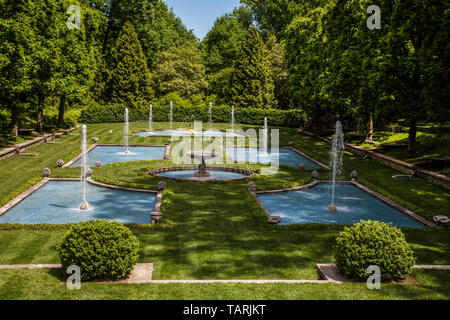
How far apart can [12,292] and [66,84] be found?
35.6m

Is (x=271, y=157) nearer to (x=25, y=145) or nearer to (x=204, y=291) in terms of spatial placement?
(x=25, y=145)

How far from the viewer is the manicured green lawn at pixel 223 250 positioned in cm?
951

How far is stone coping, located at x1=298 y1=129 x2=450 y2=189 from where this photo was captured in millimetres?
24281

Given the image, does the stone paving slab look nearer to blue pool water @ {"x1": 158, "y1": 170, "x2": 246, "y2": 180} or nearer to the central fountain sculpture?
blue pool water @ {"x1": 158, "y1": 170, "x2": 246, "y2": 180}

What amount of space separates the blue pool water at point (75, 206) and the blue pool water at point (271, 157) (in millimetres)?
13375

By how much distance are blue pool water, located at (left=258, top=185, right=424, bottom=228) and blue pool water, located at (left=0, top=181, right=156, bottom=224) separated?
19.9ft

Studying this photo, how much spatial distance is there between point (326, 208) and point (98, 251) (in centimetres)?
1270

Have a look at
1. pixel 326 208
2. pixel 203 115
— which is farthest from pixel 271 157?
pixel 203 115

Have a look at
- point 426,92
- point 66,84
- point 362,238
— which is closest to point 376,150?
point 426,92

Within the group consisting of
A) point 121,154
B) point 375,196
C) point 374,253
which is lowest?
point 375,196

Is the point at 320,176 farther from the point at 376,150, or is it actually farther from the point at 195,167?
the point at 376,150

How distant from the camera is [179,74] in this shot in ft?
230

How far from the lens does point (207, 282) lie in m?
10.2

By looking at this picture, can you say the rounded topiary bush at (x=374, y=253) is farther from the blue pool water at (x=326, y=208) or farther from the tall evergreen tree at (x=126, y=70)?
the tall evergreen tree at (x=126, y=70)
